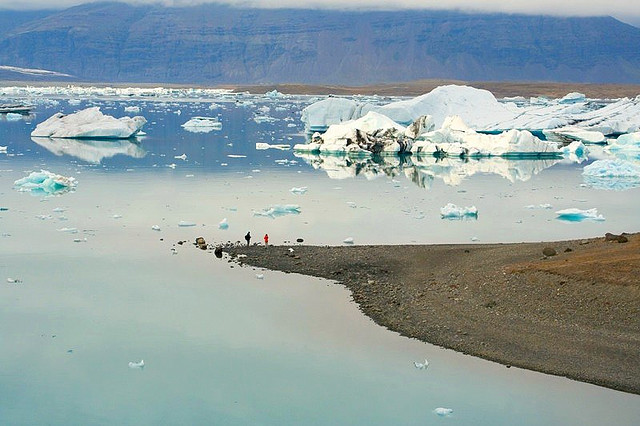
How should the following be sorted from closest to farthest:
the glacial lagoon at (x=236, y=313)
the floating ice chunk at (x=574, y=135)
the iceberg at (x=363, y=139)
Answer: the glacial lagoon at (x=236, y=313), the iceberg at (x=363, y=139), the floating ice chunk at (x=574, y=135)

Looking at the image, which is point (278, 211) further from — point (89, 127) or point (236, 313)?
point (89, 127)

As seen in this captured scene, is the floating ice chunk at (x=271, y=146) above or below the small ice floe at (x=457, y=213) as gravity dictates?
above

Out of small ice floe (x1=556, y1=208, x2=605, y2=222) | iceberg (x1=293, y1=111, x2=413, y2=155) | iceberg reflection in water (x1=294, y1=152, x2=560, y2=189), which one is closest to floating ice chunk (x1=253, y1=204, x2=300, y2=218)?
small ice floe (x1=556, y1=208, x2=605, y2=222)

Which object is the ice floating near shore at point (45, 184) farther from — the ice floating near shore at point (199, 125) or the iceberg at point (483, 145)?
the ice floating near shore at point (199, 125)

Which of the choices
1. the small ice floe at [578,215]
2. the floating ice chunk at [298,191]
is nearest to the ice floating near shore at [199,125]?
the floating ice chunk at [298,191]

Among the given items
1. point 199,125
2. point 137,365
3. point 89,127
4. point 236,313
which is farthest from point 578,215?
point 199,125

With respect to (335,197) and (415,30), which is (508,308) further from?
(415,30)
